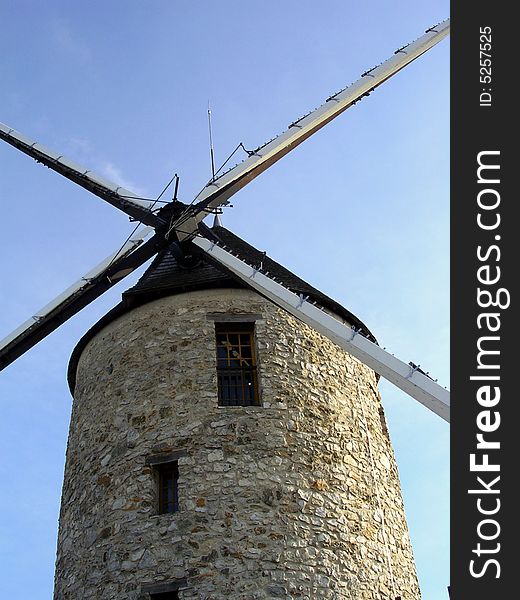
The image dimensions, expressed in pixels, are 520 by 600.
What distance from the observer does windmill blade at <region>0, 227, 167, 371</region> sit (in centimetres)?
1295

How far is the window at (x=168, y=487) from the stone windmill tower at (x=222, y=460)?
0.03 meters

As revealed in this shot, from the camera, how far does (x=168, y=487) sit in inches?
419

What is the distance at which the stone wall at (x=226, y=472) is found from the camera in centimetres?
997

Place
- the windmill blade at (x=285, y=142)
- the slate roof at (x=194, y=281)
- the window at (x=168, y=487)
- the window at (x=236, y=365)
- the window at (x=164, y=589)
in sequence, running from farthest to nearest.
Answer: the windmill blade at (x=285, y=142) → the slate roof at (x=194, y=281) → the window at (x=236, y=365) → the window at (x=168, y=487) → the window at (x=164, y=589)

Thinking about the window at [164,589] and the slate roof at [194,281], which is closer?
the window at [164,589]

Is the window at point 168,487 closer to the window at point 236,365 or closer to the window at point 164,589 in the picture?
the window at point 164,589

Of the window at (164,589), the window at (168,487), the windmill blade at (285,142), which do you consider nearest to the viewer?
the window at (164,589)

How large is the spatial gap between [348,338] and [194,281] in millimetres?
2850

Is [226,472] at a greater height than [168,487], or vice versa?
[226,472]

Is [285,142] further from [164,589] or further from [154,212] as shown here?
[164,589]

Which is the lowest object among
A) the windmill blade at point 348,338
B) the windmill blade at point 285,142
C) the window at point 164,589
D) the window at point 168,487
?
the window at point 164,589

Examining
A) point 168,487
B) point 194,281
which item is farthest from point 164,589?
point 194,281

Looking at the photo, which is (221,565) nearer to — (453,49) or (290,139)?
(453,49)

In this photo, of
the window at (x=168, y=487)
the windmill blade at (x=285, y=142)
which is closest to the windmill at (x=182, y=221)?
the windmill blade at (x=285, y=142)
